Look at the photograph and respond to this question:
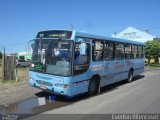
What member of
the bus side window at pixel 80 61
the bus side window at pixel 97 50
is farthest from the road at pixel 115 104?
the bus side window at pixel 97 50

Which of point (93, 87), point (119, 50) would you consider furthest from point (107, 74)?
point (119, 50)

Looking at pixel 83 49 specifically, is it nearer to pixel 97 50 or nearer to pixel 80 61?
pixel 80 61

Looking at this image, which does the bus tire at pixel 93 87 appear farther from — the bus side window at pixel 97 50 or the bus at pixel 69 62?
the bus side window at pixel 97 50

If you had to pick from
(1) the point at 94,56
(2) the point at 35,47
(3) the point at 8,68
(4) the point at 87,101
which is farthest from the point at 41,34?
(3) the point at 8,68

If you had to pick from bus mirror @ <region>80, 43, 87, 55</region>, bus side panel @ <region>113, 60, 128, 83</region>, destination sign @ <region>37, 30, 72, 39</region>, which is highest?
destination sign @ <region>37, 30, 72, 39</region>

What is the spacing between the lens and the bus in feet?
34.2

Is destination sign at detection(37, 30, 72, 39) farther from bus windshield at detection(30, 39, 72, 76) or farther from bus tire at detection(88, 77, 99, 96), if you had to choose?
bus tire at detection(88, 77, 99, 96)

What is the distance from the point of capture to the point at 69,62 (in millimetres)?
10359

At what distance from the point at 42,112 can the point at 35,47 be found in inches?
140

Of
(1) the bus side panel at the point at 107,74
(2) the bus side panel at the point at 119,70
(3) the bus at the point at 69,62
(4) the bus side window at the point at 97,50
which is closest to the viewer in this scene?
(3) the bus at the point at 69,62

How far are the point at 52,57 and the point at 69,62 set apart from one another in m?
0.82

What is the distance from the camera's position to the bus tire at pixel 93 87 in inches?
477

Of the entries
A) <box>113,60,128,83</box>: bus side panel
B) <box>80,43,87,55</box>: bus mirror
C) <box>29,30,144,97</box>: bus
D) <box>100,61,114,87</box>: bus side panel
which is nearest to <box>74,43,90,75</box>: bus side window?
<box>29,30,144,97</box>: bus

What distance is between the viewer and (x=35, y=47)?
11594 mm
